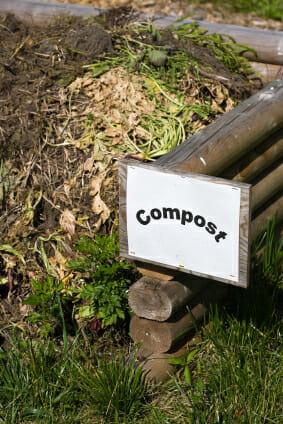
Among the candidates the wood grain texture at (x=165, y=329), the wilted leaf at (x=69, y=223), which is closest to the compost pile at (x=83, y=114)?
the wilted leaf at (x=69, y=223)

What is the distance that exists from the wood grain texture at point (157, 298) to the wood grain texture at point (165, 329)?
7cm

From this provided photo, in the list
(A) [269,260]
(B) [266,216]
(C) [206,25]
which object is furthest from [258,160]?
(C) [206,25]

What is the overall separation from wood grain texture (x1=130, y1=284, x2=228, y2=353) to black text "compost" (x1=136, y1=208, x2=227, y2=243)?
441mm

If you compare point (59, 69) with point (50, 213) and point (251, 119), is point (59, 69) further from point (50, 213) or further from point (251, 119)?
point (251, 119)

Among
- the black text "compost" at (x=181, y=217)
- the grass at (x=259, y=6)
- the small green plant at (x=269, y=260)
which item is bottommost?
the small green plant at (x=269, y=260)

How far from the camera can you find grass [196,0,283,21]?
24.8 ft

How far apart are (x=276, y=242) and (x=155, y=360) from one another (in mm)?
1013

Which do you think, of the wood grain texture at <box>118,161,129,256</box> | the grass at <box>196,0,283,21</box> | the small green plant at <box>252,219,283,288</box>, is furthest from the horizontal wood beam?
the wood grain texture at <box>118,161,129,256</box>

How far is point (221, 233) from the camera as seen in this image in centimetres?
356

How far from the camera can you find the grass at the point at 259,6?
24.8 feet

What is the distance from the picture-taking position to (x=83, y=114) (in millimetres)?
4855

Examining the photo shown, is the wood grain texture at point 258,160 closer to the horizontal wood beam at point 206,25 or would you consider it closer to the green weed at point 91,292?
the green weed at point 91,292

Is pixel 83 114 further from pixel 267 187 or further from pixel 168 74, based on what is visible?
pixel 267 187

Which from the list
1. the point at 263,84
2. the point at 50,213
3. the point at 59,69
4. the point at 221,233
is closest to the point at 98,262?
the point at 50,213
